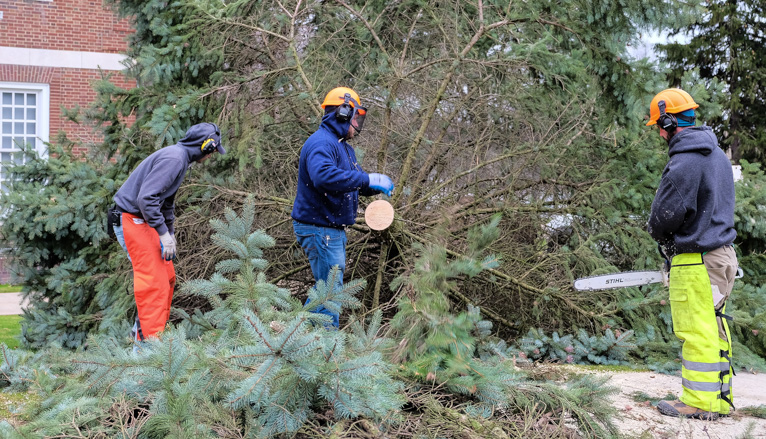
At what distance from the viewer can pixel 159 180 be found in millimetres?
Answer: 4383

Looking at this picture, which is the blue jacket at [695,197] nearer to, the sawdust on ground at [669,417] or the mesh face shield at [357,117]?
the sawdust on ground at [669,417]

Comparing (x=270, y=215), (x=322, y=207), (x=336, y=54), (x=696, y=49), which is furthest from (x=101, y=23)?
(x=696, y=49)

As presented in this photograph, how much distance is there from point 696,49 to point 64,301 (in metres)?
16.4

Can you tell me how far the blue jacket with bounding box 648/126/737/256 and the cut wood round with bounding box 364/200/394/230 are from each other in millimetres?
1849

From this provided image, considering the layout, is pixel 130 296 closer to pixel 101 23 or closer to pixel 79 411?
pixel 79 411

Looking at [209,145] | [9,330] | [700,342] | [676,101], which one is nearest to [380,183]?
[209,145]

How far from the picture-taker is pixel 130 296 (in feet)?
17.8

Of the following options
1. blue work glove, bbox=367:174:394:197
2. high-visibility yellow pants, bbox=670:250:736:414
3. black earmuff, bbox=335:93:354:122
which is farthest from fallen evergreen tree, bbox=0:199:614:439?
black earmuff, bbox=335:93:354:122

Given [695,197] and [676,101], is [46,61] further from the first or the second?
[695,197]

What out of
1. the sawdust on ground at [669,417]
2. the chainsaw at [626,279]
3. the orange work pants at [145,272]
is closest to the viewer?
the sawdust on ground at [669,417]

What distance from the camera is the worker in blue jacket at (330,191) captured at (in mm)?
4355

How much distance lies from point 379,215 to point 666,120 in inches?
80.7

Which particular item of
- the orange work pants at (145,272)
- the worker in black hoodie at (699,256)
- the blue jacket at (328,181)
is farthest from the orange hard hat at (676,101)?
the orange work pants at (145,272)

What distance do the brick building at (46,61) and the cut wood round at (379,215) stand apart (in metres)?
10.2
